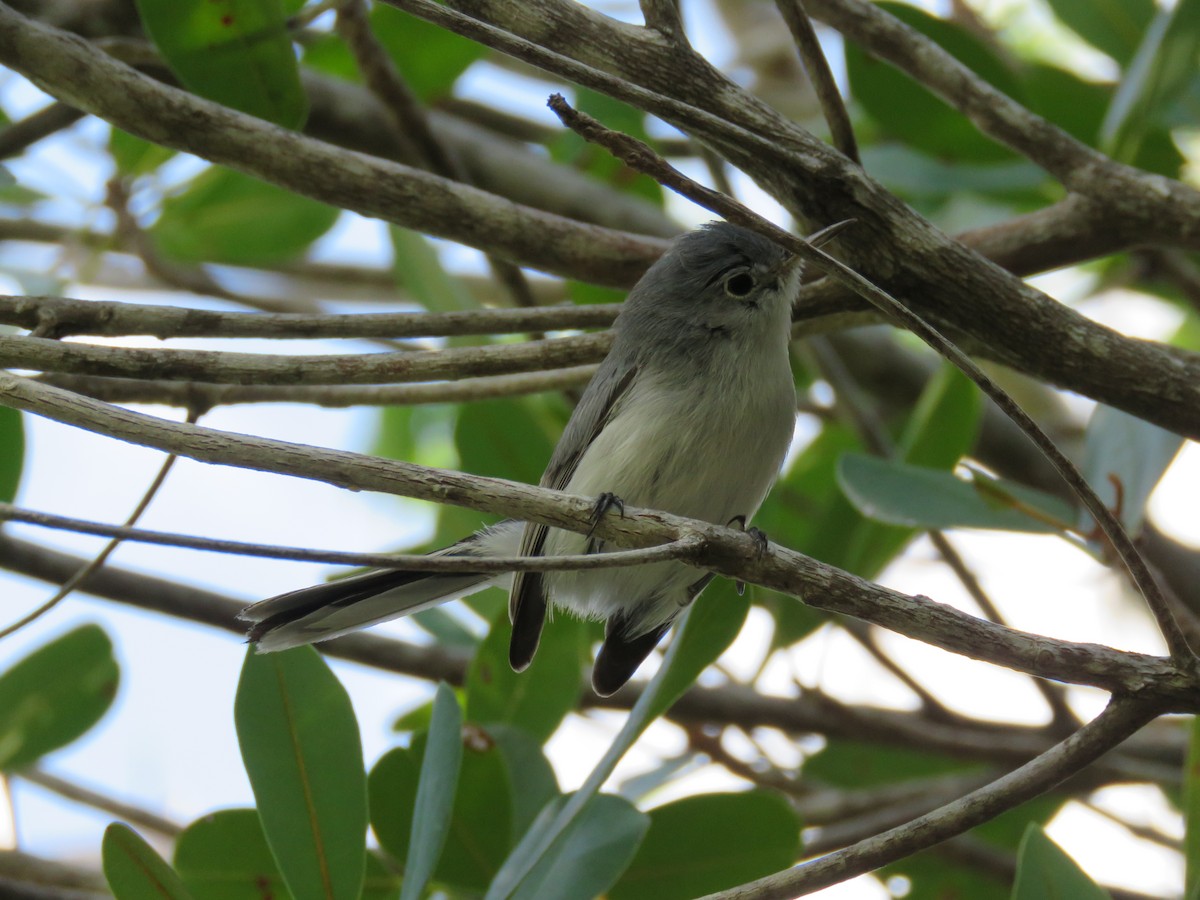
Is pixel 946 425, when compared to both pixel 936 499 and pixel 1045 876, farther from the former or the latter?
pixel 1045 876

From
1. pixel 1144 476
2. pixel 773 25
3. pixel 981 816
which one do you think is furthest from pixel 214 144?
pixel 773 25

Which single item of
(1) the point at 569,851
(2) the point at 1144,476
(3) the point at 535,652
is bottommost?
(1) the point at 569,851

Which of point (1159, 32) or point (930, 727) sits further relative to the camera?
point (930, 727)

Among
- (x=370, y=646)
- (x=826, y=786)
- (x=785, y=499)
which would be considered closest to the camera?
(x=370, y=646)

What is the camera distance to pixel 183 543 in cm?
129

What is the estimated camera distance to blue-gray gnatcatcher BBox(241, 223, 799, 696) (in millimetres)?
2453

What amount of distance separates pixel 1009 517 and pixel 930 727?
0.97m

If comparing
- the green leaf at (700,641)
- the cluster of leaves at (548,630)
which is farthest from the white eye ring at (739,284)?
the green leaf at (700,641)

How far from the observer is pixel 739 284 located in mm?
2729

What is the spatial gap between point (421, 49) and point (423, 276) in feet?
2.58

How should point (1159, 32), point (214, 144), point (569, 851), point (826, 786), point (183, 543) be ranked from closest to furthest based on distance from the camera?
point (183, 543) → point (569, 851) → point (214, 144) → point (1159, 32) → point (826, 786)

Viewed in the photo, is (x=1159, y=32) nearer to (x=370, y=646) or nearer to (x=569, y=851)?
(x=569, y=851)

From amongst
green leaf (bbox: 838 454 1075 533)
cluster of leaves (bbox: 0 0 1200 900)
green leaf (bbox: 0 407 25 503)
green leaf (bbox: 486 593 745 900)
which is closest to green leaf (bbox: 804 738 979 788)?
cluster of leaves (bbox: 0 0 1200 900)

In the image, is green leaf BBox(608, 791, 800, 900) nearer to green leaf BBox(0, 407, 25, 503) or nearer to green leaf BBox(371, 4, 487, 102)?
green leaf BBox(0, 407, 25, 503)
